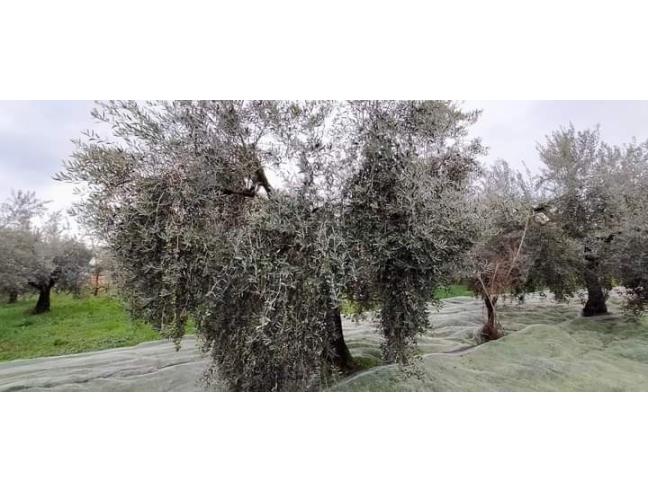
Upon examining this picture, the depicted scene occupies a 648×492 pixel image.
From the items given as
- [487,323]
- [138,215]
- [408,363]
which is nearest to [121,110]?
[138,215]

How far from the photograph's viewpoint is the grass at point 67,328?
7.33 m

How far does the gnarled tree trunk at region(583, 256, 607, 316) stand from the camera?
8.35 metres

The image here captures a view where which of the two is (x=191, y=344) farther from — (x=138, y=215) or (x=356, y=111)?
(x=356, y=111)

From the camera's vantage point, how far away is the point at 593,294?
896 cm

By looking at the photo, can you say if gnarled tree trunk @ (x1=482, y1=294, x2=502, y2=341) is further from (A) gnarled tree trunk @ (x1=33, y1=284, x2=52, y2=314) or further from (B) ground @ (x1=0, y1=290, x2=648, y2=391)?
(A) gnarled tree trunk @ (x1=33, y1=284, x2=52, y2=314)

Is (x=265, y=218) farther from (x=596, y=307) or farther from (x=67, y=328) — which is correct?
(x=596, y=307)

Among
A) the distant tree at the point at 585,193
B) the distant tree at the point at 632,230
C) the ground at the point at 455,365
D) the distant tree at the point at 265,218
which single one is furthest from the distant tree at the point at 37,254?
the distant tree at the point at 632,230

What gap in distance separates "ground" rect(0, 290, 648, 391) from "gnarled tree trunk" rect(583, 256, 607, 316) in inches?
21.5

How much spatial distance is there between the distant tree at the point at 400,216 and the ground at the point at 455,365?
3.35ft

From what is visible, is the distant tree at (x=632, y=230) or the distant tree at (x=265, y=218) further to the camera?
the distant tree at (x=632, y=230)

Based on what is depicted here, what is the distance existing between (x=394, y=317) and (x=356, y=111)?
2.62m

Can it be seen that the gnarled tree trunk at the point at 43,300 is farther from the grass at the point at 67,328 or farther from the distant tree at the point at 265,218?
the distant tree at the point at 265,218

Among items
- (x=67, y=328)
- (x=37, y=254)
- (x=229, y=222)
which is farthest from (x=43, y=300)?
(x=229, y=222)

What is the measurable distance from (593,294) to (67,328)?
11831 mm
